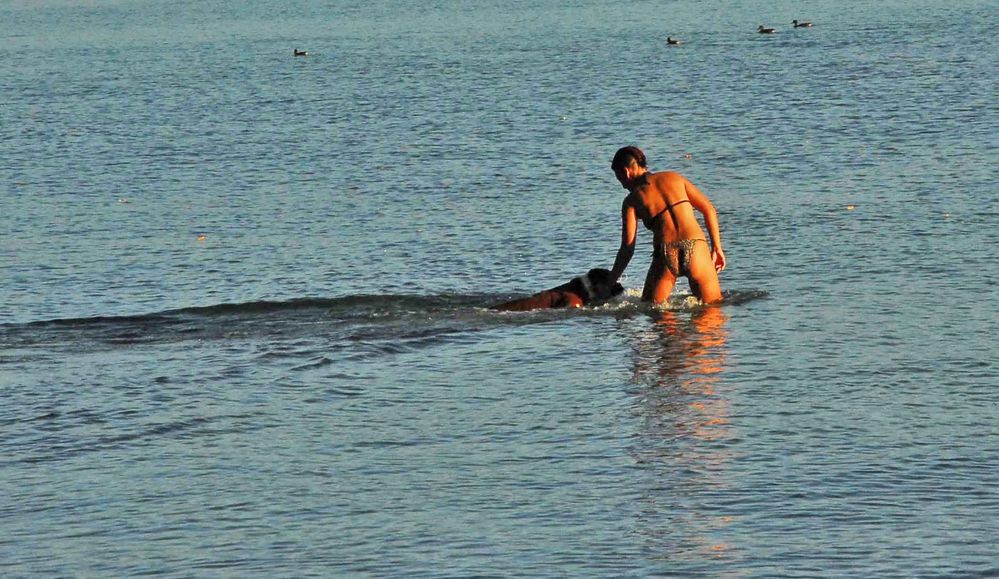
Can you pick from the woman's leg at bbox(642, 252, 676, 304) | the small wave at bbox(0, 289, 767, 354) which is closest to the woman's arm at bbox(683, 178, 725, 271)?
the woman's leg at bbox(642, 252, 676, 304)

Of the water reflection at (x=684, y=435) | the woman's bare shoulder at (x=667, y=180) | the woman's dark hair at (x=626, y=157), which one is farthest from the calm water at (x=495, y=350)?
the woman's dark hair at (x=626, y=157)

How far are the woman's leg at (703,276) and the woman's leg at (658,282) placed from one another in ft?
0.62

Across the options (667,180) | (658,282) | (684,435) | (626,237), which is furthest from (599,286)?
(684,435)

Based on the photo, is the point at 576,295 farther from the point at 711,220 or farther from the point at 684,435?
the point at 684,435

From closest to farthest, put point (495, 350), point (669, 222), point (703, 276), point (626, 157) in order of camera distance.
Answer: point (495, 350)
point (626, 157)
point (669, 222)
point (703, 276)

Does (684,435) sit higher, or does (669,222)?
(669,222)

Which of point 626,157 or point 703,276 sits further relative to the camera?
point 703,276

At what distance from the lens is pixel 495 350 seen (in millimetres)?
13000

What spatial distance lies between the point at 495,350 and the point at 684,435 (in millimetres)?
3096

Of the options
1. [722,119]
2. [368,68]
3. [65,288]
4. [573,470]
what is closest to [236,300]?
[65,288]

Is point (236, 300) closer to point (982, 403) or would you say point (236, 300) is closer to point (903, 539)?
point (982, 403)

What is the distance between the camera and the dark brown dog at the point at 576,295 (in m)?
14.2

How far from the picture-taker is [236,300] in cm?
1559

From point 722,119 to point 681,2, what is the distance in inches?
1797
